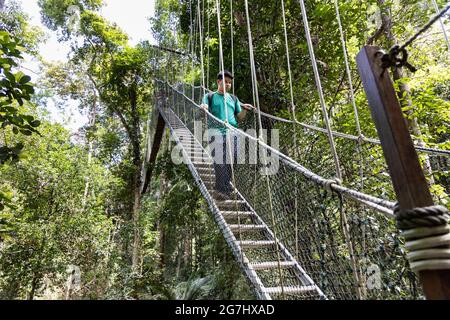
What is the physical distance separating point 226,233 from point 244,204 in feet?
1.82

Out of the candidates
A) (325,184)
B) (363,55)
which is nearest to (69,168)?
(325,184)

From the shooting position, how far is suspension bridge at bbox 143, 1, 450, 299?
21.2 inches

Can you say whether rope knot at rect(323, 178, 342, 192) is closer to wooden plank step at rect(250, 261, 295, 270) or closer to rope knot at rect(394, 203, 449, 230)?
rope knot at rect(394, 203, 449, 230)

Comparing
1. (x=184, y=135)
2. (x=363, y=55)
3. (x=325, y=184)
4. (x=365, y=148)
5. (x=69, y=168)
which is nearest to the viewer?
(x=363, y=55)

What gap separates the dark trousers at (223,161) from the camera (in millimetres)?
2284

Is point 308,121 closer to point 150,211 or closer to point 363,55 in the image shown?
point 363,55

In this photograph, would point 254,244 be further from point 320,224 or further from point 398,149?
point 398,149

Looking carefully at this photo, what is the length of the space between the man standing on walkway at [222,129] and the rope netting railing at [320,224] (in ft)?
0.10

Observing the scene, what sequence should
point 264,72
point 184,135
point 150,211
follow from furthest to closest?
point 150,211, point 184,135, point 264,72

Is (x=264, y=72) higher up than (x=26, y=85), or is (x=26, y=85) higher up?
(x=264, y=72)

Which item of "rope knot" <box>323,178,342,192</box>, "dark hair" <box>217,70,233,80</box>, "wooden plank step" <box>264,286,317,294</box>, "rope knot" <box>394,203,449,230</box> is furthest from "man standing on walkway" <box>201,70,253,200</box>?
"rope knot" <box>394,203,449,230</box>

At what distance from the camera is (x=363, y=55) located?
59cm

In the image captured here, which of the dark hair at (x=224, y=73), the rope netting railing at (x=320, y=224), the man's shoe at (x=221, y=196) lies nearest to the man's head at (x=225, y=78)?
the dark hair at (x=224, y=73)

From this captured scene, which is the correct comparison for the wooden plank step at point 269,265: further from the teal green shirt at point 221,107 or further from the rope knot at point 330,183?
the teal green shirt at point 221,107
